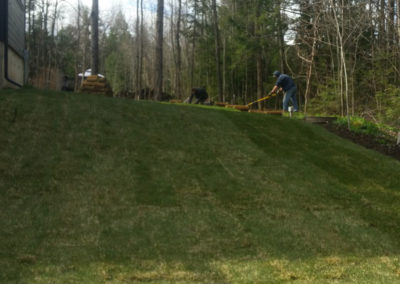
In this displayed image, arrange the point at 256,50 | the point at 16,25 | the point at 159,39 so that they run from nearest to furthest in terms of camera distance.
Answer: the point at 16,25, the point at 159,39, the point at 256,50

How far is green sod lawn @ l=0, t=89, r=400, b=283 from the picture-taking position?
12.3 feet

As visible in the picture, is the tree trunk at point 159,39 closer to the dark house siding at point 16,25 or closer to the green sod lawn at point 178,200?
the dark house siding at point 16,25

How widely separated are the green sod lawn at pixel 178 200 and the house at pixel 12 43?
1.62m

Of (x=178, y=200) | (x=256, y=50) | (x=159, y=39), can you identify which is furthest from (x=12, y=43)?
(x=256, y=50)

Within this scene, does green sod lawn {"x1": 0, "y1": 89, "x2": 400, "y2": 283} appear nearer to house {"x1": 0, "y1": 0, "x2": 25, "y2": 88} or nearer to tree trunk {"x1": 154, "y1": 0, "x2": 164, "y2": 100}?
house {"x1": 0, "y1": 0, "x2": 25, "y2": 88}

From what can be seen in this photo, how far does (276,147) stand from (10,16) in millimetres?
7576

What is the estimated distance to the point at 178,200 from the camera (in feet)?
18.4

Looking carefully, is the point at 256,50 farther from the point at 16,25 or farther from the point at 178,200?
the point at 178,200

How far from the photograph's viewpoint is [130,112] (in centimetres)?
920

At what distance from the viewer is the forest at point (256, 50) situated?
15.0 m

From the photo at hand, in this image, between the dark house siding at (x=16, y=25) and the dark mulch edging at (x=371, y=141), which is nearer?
the dark mulch edging at (x=371, y=141)

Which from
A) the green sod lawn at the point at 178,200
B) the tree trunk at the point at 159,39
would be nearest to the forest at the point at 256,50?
the tree trunk at the point at 159,39

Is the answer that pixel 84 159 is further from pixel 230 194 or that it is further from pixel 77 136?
pixel 230 194

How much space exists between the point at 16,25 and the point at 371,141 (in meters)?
10.1
